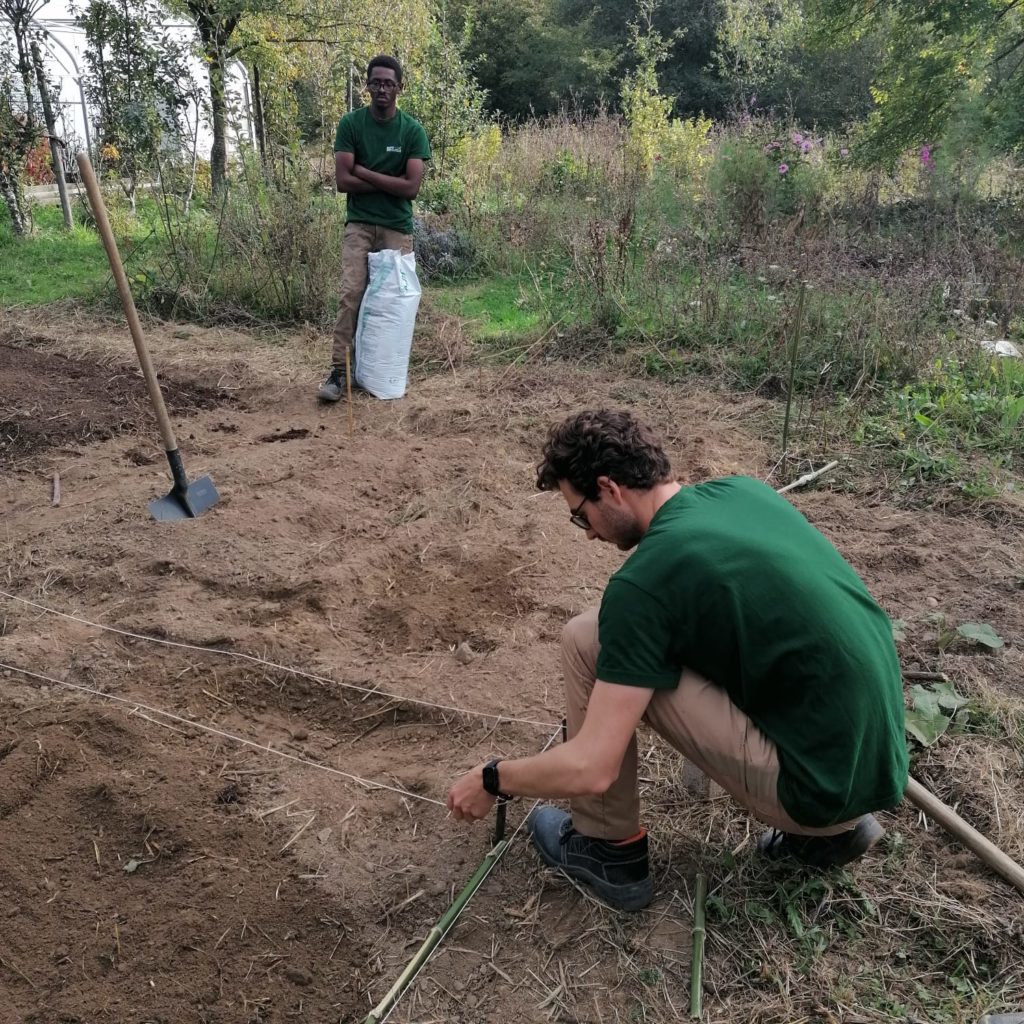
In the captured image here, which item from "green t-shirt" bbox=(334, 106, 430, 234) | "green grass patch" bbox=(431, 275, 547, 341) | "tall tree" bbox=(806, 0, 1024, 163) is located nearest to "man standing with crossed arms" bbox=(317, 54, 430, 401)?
"green t-shirt" bbox=(334, 106, 430, 234)

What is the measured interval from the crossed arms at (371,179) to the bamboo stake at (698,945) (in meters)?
4.42

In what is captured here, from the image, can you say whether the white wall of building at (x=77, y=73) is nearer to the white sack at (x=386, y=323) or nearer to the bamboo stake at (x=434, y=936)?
the white sack at (x=386, y=323)

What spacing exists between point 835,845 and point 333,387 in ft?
14.3

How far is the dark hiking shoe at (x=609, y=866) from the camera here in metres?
2.07

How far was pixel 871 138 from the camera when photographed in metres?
8.07

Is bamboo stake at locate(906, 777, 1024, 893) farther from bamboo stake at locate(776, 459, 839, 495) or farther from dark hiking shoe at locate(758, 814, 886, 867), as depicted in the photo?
bamboo stake at locate(776, 459, 839, 495)

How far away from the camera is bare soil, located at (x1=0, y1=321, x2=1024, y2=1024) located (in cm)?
196

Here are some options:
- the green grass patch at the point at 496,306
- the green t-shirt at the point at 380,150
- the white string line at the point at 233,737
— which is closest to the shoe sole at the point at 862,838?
the white string line at the point at 233,737

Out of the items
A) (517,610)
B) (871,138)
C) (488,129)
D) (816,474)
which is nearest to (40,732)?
(517,610)

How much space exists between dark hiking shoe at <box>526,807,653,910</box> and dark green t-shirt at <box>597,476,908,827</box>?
1.48 feet

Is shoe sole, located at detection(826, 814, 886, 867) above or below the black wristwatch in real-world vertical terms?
below

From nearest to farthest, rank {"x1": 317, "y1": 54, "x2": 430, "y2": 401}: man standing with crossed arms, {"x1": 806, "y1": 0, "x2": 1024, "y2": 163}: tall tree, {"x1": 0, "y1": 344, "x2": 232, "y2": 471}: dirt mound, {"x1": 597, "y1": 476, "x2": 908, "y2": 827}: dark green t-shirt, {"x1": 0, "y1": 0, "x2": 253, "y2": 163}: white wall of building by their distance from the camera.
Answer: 1. {"x1": 597, "y1": 476, "x2": 908, "y2": 827}: dark green t-shirt
2. {"x1": 0, "y1": 344, "x2": 232, "y2": 471}: dirt mound
3. {"x1": 317, "y1": 54, "x2": 430, "y2": 401}: man standing with crossed arms
4. {"x1": 806, "y1": 0, "x2": 1024, "y2": 163}: tall tree
5. {"x1": 0, "y1": 0, "x2": 253, "y2": 163}: white wall of building

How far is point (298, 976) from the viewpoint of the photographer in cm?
197

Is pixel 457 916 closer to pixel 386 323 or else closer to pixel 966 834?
pixel 966 834
